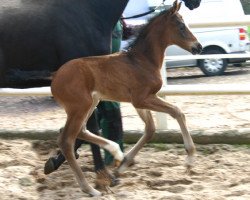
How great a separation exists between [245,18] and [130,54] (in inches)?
67.8

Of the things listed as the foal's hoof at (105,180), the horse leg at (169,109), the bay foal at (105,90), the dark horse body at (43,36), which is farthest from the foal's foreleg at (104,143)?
the dark horse body at (43,36)

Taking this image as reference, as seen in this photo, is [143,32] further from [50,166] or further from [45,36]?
[50,166]

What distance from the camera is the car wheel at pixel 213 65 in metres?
13.6

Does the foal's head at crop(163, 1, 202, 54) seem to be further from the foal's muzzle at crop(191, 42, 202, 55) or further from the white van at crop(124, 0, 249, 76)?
the white van at crop(124, 0, 249, 76)

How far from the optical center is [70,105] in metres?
4.49

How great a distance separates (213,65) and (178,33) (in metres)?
9.04

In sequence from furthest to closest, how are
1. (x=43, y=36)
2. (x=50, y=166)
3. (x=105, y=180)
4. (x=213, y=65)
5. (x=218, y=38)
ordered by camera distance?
1. (x=213, y=65)
2. (x=218, y=38)
3. (x=50, y=166)
4. (x=43, y=36)
5. (x=105, y=180)

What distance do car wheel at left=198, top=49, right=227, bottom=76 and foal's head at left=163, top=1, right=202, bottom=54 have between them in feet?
29.3

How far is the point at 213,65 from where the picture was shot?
13688mm

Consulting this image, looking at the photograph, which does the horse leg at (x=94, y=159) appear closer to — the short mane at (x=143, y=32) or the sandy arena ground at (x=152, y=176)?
the sandy arena ground at (x=152, y=176)

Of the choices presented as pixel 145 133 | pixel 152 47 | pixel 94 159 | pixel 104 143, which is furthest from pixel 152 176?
pixel 152 47

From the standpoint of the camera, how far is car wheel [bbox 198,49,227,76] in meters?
13.6

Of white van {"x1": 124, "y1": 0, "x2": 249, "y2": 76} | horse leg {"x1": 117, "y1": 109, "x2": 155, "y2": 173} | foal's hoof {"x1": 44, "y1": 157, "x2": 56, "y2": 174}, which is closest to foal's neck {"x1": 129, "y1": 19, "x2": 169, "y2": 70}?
horse leg {"x1": 117, "y1": 109, "x2": 155, "y2": 173}

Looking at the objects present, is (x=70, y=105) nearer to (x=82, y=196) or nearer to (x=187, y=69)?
(x=82, y=196)
